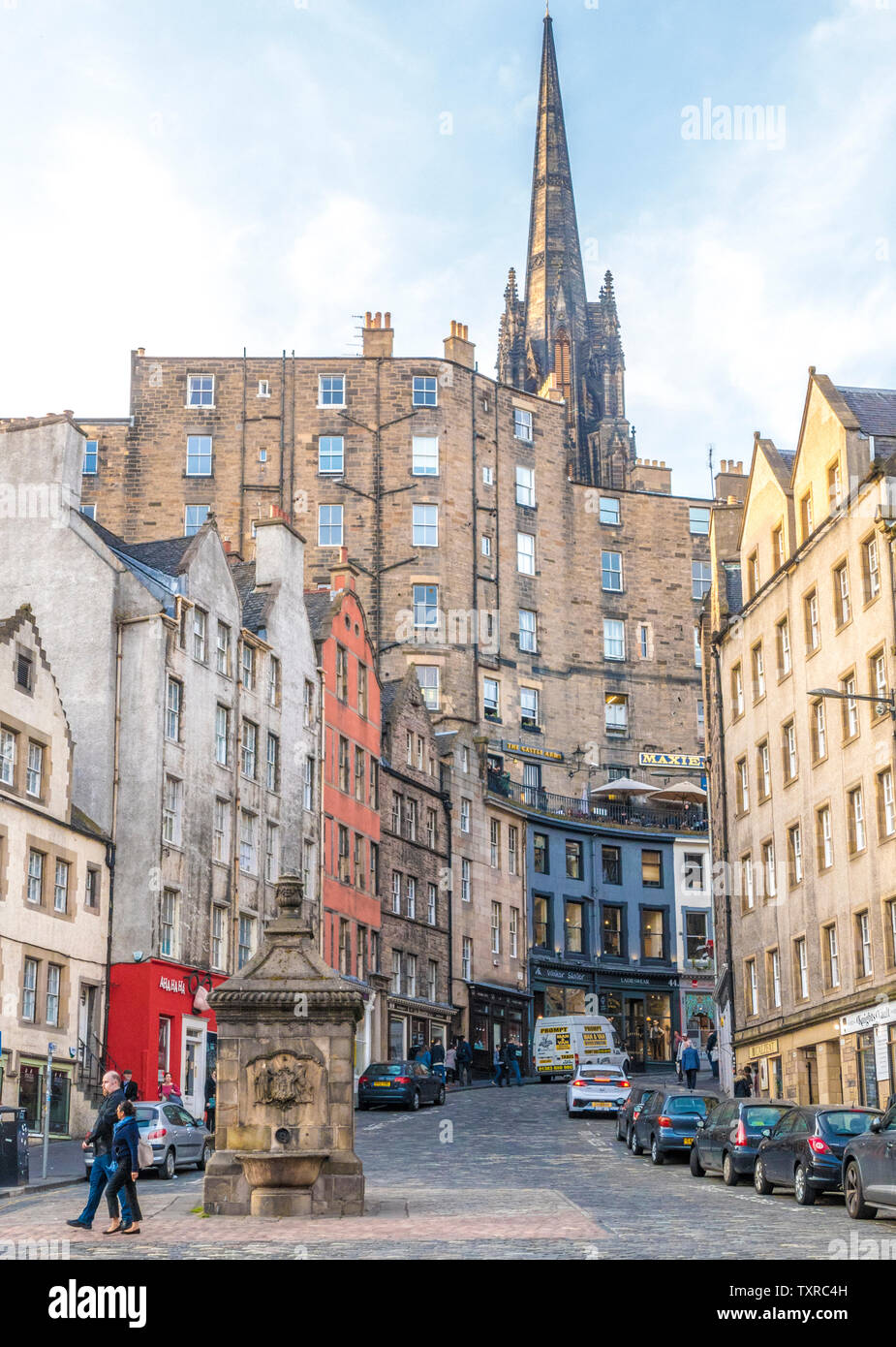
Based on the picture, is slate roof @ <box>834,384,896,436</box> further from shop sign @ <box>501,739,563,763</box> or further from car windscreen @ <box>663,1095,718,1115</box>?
shop sign @ <box>501,739,563,763</box>

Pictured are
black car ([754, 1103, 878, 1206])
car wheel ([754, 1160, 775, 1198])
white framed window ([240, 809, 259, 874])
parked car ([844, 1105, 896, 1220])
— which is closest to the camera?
parked car ([844, 1105, 896, 1220])

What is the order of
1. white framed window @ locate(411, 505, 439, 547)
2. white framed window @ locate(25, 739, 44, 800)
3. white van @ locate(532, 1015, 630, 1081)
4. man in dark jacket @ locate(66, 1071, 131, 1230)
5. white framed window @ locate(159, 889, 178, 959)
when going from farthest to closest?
1. white framed window @ locate(411, 505, 439, 547)
2. white van @ locate(532, 1015, 630, 1081)
3. white framed window @ locate(159, 889, 178, 959)
4. white framed window @ locate(25, 739, 44, 800)
5. man in dark jacket @ locate(66, 1071, 131, 1230)

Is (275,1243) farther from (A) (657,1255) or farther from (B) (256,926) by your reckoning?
(B) (256,926)

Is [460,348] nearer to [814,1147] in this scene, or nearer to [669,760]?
[669,760]

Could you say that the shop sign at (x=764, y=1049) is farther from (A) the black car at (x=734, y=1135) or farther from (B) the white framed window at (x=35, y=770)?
(B) the white framed window at (x=35, y=770)

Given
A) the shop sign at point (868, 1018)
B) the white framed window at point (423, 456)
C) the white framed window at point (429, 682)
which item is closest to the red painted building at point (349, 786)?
the white framed window at point (429, 682)

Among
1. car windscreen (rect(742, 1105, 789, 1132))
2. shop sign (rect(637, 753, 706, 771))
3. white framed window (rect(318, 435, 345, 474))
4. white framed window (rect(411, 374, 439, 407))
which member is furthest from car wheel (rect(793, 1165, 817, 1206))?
shop sign (rect(637, 753, 706, 771))

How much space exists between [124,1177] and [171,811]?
28296mm

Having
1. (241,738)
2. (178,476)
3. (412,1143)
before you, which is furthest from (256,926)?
(178,476)

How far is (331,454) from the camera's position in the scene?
76.0 meters

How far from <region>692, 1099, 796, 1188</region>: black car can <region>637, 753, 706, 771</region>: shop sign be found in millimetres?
50204

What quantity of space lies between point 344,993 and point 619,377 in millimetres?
99045

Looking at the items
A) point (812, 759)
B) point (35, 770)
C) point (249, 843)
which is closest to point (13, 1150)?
point (35, 770)

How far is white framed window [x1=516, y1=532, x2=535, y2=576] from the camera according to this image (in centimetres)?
7919
